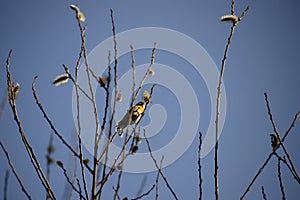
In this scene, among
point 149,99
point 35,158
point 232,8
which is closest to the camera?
point 35,158

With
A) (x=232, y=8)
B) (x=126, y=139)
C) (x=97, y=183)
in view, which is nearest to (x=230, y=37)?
(x=232, y=8)

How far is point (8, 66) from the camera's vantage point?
266 centimetres

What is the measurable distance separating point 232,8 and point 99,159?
1.80 metres

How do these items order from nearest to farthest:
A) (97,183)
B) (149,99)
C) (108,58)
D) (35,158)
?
(35,158), (97,183), (108,58), (149,99)

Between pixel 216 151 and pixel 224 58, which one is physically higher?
pixel 224 58

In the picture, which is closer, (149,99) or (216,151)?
(216,151)

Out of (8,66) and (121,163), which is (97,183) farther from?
(8,66)

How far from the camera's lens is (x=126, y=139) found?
9.23 ft

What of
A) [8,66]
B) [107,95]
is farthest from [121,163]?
[8,66]

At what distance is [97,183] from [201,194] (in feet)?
2.66

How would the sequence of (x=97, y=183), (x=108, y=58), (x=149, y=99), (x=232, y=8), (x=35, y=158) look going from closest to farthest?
(x=35, y=158)
(x=97, y=183)
(x=108, y=58)
(x=232, y=8)
(x=149, y=99)

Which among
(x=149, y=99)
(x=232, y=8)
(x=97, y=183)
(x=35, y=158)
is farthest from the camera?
(x=149, y=99)

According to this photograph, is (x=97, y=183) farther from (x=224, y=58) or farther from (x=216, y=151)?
(x=224, y=58)

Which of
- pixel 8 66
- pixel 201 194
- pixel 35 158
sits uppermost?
pixel 8 66
